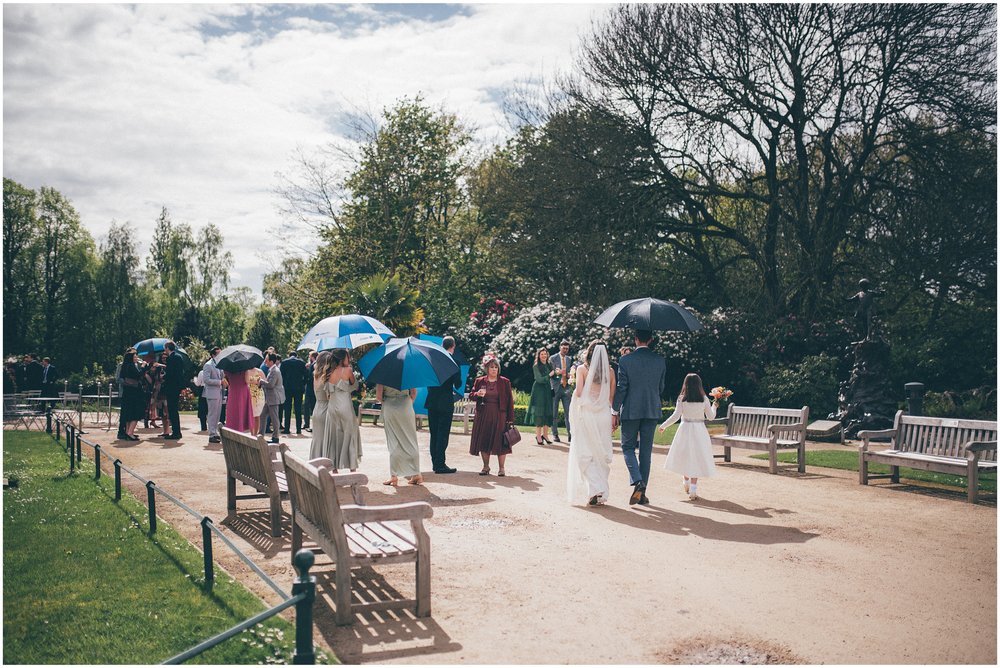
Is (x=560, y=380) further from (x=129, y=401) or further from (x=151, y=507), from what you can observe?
(x=151, y=507)

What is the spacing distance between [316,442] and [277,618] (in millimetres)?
5341

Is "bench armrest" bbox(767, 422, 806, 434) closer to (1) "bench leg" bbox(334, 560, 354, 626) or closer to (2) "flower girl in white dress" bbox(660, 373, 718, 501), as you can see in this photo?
(2) "flower girl in white dress" bbox(660, 373, 718, 501)

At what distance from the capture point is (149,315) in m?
46.7

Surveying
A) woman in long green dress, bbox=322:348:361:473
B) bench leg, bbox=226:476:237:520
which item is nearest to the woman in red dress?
woman in long green dress, bbox=322:348:361:473

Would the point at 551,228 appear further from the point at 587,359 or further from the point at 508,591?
the point at 508,591

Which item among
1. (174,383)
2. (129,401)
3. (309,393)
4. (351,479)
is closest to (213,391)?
(174,383)

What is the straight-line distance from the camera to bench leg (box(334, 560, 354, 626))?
521 centimetres

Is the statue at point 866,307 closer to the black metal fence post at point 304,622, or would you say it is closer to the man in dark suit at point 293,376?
the man in dark suit at point 293,376

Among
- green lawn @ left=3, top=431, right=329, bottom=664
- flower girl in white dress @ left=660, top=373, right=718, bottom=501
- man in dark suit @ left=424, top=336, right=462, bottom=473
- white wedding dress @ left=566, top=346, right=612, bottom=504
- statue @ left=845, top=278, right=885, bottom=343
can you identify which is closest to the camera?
green lawn @ left=3, top=431, right=329, bottom=664

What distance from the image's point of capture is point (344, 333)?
11.9 meters

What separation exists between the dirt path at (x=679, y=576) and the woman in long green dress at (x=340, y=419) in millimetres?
617

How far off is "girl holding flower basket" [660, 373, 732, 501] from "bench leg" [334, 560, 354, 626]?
5.59m

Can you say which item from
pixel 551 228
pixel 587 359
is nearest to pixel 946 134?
pixel 551 228

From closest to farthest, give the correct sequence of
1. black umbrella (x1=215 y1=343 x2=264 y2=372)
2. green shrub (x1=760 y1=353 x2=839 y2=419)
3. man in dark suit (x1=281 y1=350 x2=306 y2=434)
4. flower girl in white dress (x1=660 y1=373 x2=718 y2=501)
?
flower girl in white dress (x1=660 y1=373 x2=718 y2=501)
black umbrella (x1=215 y1=343 x2=264 y2=372)
man in dark suit (x1=281 y1=350 x2=306 y2=434)
green shrub (x1=760 y1=353 x2=839 y2=419)
